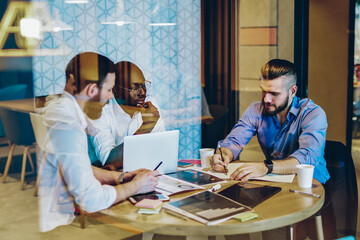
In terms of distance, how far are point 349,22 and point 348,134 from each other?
40.9 inches

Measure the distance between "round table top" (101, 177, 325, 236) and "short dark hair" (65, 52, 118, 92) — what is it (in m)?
0.87

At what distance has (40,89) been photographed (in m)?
2.18

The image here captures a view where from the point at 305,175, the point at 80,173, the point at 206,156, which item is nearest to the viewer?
the point at 80,173

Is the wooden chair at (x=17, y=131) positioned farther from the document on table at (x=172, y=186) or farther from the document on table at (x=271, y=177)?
the document on table at (x=271, y=177)

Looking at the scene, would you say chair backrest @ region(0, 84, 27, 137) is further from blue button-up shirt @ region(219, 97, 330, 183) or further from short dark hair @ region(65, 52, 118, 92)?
blue button-up shirt @ region(219, 97, 330, 183)

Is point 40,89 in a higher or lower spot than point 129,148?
higher

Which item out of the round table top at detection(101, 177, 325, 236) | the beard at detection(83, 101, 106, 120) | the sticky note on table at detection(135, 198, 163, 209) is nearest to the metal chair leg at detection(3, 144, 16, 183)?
the beard at detection(83, 101, 106, 120)

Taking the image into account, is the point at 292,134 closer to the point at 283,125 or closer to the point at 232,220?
the point at 283,125

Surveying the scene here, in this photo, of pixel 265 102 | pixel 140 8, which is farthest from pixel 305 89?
pixel 140 8

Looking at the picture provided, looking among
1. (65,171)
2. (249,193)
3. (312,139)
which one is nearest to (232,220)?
(249,193)

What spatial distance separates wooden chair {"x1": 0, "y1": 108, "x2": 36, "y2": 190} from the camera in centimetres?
208

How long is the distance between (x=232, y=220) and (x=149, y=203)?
1.09 ft

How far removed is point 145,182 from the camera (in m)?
1.81

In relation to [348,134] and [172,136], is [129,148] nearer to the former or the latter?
[172,136]
